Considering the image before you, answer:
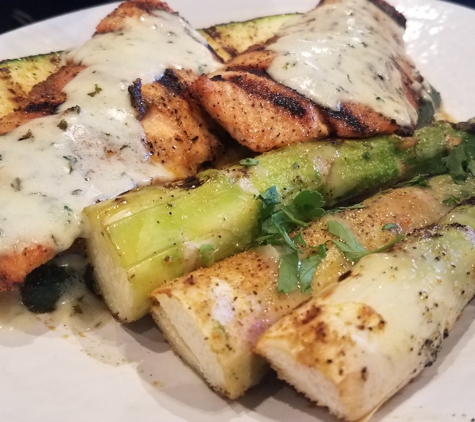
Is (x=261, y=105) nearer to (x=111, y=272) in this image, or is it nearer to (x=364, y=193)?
(x=364, y=193)

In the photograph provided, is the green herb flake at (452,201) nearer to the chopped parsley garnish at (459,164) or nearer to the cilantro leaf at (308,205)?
the chopped parsley garnish at (459,164)

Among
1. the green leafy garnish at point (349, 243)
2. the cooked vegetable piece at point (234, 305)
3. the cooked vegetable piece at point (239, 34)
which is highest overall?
the cooked vegetable piece at point (239, 34)

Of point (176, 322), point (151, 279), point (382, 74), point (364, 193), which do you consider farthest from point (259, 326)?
point (382, 74)

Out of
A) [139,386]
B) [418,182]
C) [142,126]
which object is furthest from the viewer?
[418,182]

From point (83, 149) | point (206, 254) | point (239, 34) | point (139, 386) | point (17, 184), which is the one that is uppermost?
point (239, 34)

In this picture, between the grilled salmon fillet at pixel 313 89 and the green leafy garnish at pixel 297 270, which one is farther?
the grilled salmon fillet at pixel 313 89

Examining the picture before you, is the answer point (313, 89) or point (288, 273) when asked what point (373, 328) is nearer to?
point (288, 273)

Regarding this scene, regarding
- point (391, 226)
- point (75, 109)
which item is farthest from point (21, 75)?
point (391, 226)

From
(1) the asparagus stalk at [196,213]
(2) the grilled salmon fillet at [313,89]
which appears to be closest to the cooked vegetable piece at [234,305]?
(1) the asparagus stalk at [196,213]
